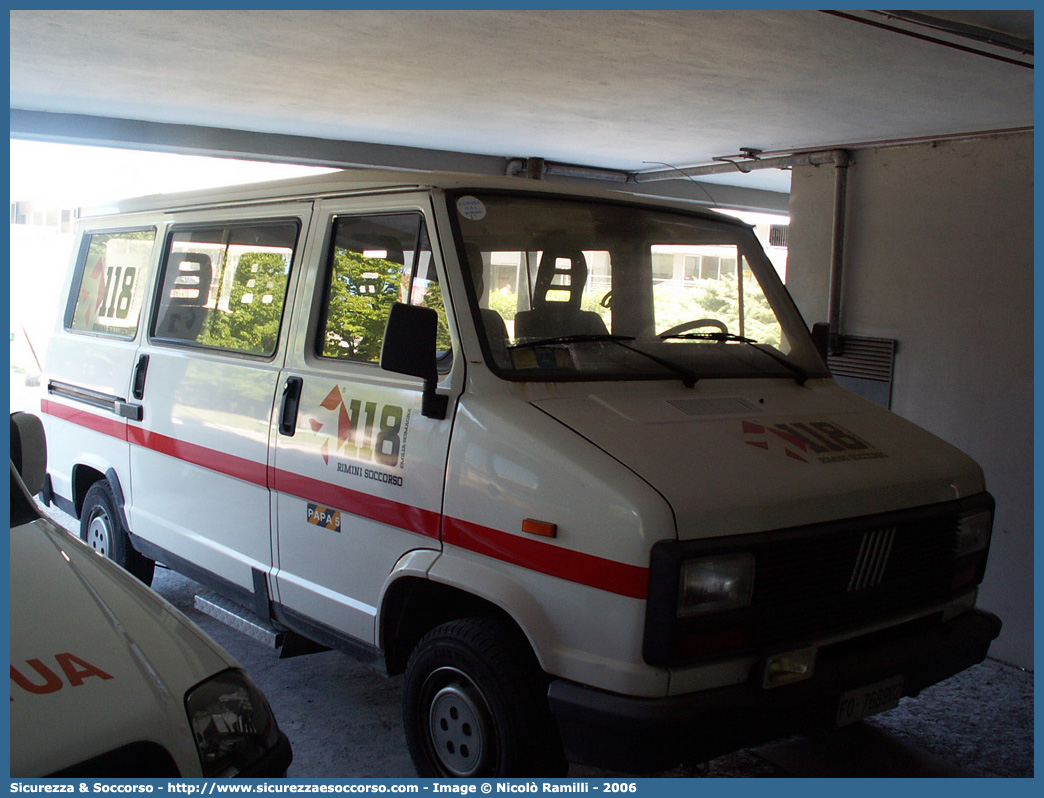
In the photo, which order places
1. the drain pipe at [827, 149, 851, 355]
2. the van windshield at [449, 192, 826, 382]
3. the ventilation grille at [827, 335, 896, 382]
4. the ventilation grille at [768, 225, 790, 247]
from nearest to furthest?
the van windshield at [449, 192, 826, 382] < the ventilation grille at [827, 335, 896, 382] < the drain pipe at [827, 149, 851, 355] < the ventilation grille at [768, 225, 790, 247]

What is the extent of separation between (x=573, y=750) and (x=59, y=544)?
171 cm

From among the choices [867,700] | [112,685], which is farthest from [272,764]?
[867,700]

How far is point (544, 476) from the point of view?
3062 millimetres

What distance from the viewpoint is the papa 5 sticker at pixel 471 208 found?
362cm

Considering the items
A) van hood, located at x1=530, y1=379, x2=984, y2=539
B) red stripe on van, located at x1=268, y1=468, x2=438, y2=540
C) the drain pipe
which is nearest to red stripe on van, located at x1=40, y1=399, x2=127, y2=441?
red stripe on van, located at x1=268, y1=468, x2=438, y2=540

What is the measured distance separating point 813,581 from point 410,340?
1603mm

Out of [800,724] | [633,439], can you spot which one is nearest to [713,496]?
[633,439]

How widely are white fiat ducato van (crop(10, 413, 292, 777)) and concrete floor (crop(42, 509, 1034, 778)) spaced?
159 cm

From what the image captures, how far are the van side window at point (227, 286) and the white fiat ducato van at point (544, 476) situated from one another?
2 cm

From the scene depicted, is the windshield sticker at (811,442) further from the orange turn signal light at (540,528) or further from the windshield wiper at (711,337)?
the orange turn signal light at (540,528)

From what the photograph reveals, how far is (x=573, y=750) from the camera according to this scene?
9.67 feet

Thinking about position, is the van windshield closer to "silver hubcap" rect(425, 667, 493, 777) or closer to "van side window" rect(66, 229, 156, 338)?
"silver hubcap" rect(425, 667, 493, 777)

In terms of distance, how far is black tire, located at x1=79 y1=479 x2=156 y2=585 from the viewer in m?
5.29
